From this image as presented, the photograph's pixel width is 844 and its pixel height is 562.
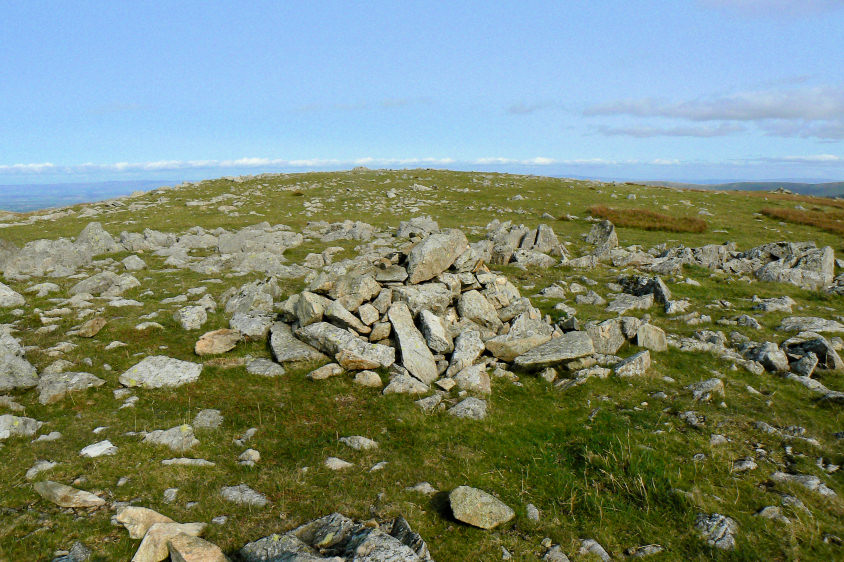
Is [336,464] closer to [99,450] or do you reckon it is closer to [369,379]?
[369,379]

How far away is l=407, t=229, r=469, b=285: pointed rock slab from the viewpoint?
1733cm

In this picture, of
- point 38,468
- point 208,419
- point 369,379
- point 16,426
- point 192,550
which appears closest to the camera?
point 192,550

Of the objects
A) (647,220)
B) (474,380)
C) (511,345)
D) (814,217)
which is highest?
(814,217)

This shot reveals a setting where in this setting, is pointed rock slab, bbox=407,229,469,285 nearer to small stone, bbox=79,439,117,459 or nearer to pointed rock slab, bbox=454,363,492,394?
pointed rock slab, bbox=454,363,492,394

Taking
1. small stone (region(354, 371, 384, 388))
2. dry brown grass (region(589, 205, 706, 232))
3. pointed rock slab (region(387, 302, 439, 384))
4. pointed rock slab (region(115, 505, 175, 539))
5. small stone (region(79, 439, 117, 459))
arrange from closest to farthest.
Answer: pointed rock slab (region(115, 505, 175, 539))
small stone (region(79, 439, 117, 459))
small stone (region(354, 371, 384, 388))
pointed rock slab (region(387, 302, 439, 384))
dry brown grass (region(589, 205, 706, 232))

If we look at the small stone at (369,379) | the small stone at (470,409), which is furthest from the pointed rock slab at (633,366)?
the small stone at (369,379)

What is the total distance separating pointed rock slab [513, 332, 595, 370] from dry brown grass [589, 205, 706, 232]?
33056mm

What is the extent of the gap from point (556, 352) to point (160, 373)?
1215 cm

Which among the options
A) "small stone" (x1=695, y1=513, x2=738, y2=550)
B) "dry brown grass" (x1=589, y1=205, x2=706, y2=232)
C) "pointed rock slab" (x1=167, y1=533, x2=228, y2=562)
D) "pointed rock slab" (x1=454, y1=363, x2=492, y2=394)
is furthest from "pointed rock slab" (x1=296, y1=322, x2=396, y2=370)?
"dry brown grass" (x1=589, y1=205, x2=706, y2=232)

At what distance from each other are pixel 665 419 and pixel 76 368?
17.0 metres

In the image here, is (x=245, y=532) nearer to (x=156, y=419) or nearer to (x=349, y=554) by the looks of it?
(x=349, y=554)

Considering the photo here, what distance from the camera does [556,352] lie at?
1416 cm

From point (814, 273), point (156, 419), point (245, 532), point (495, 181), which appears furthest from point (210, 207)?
point (814, 273)

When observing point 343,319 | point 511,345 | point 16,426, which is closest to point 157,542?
point 16,426
